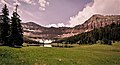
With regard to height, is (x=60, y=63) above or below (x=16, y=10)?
below

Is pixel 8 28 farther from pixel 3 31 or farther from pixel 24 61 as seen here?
pixel 24 61

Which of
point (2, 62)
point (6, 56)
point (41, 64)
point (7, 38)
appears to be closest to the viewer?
point (2, 62)

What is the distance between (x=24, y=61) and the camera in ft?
90.8

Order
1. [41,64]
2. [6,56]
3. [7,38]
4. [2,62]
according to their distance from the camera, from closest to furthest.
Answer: [2,62], [41,64], [6,56], [7,38]

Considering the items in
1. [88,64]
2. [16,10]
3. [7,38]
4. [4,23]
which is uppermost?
[16,10]

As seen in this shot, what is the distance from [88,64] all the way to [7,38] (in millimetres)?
46406

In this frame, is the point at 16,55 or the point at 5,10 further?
the point at 5,10

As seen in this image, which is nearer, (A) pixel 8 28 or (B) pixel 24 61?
(B) pixel 24 61

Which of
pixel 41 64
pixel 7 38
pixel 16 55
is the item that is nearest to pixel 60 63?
pixel 41 64

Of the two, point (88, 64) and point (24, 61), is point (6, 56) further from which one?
point (88, 64)

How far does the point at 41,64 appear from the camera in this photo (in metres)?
27.6

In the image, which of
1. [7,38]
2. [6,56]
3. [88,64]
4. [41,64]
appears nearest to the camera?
[41,64]

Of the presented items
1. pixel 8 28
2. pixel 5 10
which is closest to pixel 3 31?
pixel 8 28

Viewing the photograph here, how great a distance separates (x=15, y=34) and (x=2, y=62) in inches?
1976
